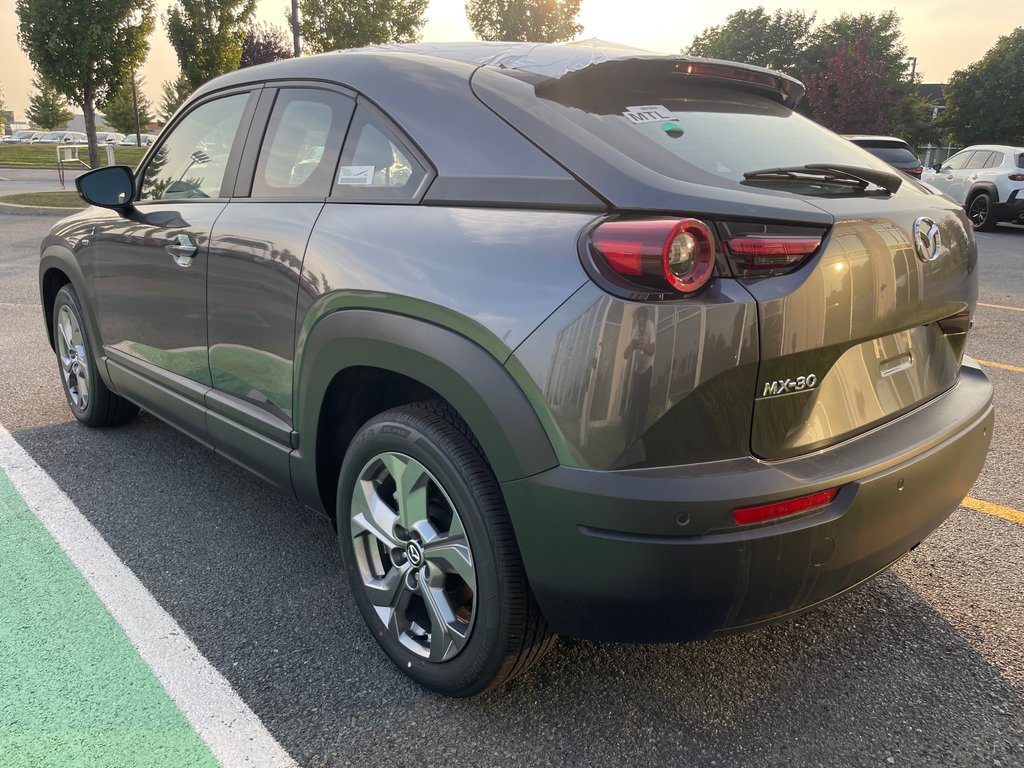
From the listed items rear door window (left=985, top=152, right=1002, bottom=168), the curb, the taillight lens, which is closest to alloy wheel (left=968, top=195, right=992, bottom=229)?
rear door window (left=985, top=152, right=1002, bottom=168)

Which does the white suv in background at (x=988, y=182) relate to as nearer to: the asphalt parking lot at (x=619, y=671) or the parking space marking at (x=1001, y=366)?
the parking space marking at (x=1001, y=366)

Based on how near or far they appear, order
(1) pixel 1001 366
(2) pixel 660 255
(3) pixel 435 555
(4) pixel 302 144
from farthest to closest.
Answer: (1) pixel 1001 366
(4) pixel 302 144
(3) pixel 435 555
(2) pixel 660 255

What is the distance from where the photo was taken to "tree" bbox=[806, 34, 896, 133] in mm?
36938

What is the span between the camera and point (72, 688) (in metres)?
2.24

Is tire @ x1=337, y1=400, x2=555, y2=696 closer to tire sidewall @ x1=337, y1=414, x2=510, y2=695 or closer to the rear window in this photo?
tire sidewall @ x1=337, y1=414, x2=510, y2=695

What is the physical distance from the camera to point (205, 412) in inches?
118

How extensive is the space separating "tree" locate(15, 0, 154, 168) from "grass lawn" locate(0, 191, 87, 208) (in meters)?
1.46

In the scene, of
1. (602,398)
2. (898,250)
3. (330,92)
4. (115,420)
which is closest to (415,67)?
(330,92)

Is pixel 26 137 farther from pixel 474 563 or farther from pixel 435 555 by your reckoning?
pixel 474 563

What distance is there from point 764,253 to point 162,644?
6.77 ft

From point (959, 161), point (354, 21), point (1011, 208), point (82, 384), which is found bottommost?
point (82, 384)

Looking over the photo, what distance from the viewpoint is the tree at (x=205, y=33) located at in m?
18.8

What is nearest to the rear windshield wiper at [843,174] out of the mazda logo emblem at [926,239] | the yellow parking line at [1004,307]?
the mazda logo emblem at [926,239]

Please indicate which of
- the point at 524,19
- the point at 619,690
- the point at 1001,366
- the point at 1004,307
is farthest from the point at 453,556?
the point at 524,19
